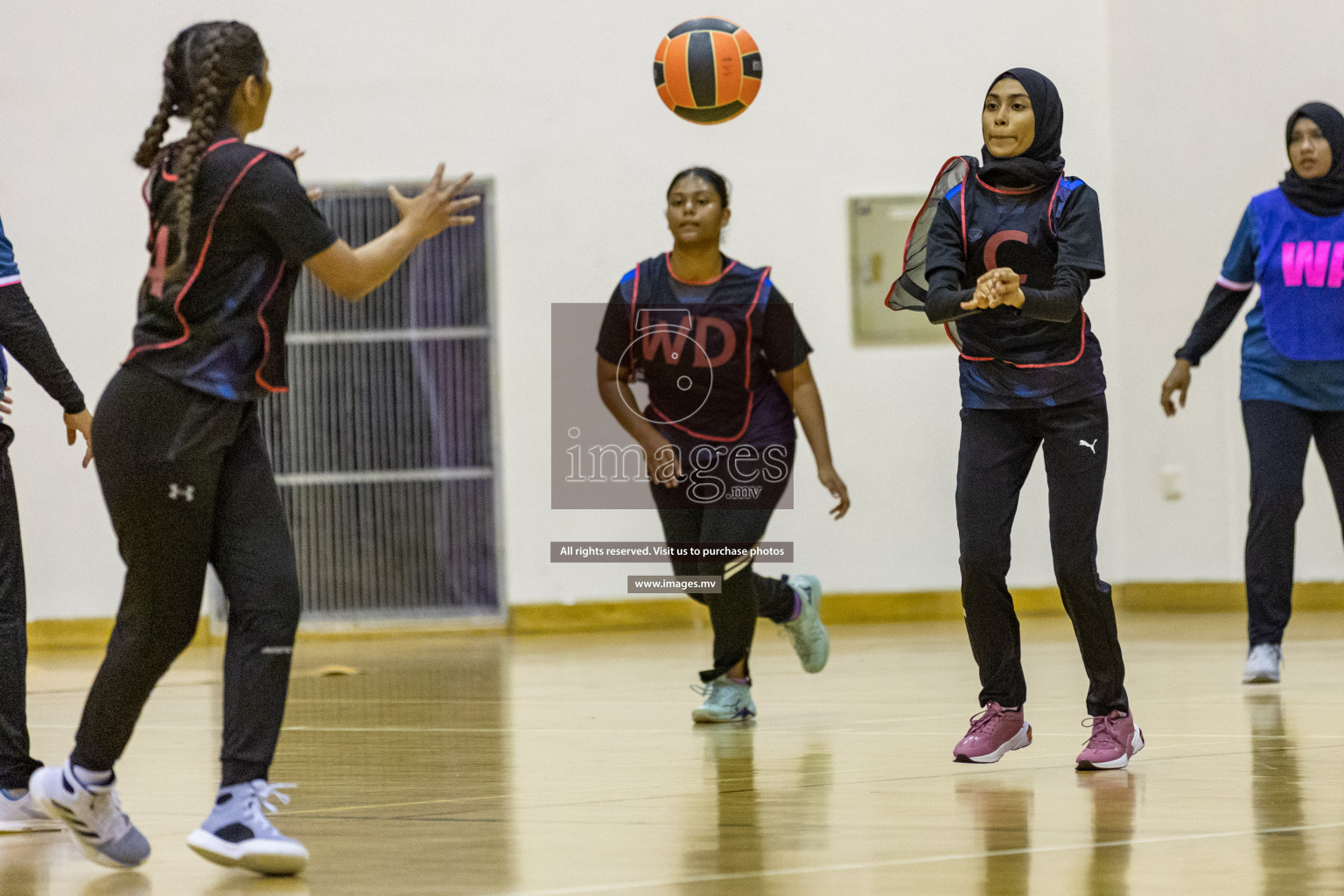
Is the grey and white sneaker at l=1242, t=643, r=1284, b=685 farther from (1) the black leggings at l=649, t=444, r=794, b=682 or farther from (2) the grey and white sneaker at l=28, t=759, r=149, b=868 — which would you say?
(2) the grey and white sneaker at l=28, t=759, r=149, b=868

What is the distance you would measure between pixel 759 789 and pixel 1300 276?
319 cm

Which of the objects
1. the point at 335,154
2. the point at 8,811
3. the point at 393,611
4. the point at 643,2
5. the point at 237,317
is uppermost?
the point at 643,2

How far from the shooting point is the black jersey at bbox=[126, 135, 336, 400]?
2.97 metres

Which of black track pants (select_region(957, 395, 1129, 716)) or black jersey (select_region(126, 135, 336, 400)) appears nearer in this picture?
black jersey (select_region(126, 135, 336, 400))

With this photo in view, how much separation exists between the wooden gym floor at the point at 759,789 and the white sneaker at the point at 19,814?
4cm

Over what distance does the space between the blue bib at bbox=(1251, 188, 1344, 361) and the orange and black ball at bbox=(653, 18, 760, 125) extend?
79.0 inches

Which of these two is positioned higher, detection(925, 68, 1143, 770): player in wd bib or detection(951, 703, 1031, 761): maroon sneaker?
detection(925, 68, 1143, 770): player in wd bib

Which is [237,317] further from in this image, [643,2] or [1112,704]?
[643,2]

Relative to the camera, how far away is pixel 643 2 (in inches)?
361

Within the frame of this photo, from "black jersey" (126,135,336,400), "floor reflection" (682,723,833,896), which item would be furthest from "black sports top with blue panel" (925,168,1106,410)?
"black jersey" (126,135,336,400)

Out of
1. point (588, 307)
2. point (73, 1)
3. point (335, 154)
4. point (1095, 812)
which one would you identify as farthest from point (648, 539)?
point (1095, 812)

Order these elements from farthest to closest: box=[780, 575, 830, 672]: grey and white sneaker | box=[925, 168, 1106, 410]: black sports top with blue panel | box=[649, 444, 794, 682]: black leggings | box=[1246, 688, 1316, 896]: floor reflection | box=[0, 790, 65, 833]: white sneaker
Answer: box=[780, 575, 830, 672]: grey and white sneaker → box=[649, 444, 794, 682]: black leggings → box=[925, 168, 1106, 410]: black sports top with blue panel → box=[0, 790, 65, 833]: white sneaker → box=[1246, 688, 1316, 896]: floor reflection

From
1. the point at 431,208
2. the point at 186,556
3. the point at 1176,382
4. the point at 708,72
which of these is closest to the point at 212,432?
the point at 186,556

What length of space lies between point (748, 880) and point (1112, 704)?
156cm
